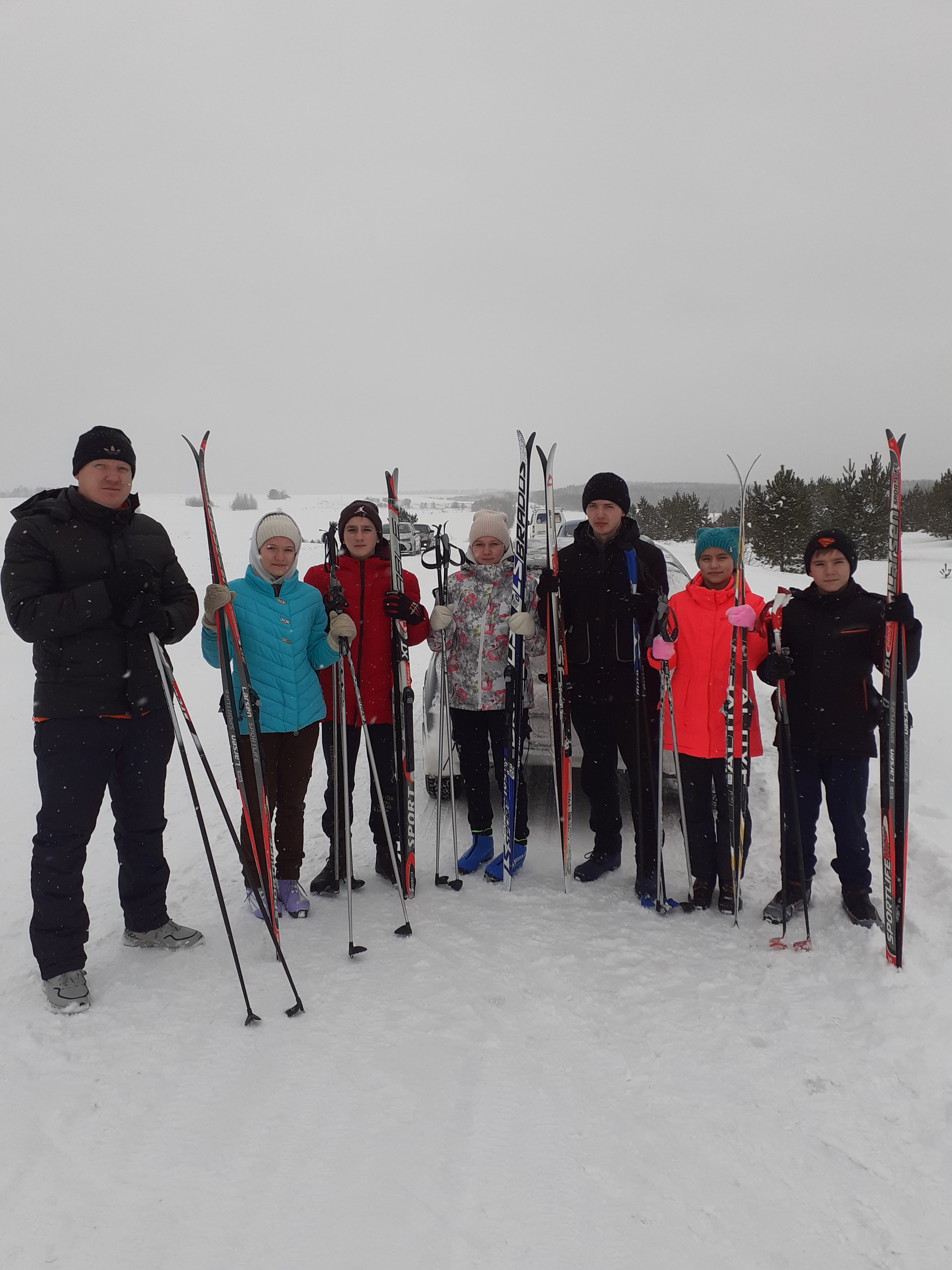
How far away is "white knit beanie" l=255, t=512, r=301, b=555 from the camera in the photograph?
3.57m

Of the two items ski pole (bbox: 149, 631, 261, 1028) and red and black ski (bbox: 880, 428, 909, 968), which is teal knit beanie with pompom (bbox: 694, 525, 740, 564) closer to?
red and black ski (bbox: 880, 428, 909, 968)

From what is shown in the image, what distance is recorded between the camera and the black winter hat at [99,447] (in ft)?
9.84

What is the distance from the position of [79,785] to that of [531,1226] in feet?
7.80

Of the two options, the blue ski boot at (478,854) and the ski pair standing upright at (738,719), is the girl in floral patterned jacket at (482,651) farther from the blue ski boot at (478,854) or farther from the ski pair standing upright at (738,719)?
the ski pair standing upright at (738,719)

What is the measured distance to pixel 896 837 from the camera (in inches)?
125

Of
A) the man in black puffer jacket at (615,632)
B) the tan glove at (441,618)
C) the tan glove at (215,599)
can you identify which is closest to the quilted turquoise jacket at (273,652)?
the tan glove at (215,599)

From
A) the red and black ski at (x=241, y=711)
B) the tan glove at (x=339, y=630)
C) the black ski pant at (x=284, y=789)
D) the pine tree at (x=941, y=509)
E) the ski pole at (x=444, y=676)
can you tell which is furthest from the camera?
the pine tree at (x=941, y=509)

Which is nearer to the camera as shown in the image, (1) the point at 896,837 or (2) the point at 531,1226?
(2) the point at 531,1226

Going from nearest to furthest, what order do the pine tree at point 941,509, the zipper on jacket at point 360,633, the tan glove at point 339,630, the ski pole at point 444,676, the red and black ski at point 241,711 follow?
the red and black ski at point 241,711 < the tan glove at point 339,630 < the zipper on jacket at point 360,633 < the ski pole at point 444,676 < the pine tree at point 941,509

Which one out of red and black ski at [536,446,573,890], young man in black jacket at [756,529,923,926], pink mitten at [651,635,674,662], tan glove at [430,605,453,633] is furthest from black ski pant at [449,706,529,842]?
young man in black jacket at [756,529,923,926]

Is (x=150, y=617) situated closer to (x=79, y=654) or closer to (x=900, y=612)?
(x=79, y=654)

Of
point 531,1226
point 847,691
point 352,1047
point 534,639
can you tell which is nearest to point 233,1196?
point 352,1047

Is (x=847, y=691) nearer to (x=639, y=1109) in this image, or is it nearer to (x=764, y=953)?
(x=764, y=953)

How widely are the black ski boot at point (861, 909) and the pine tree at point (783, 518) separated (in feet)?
85.9
